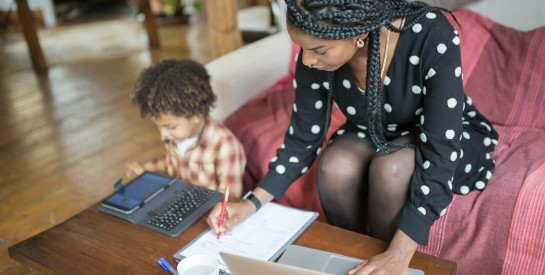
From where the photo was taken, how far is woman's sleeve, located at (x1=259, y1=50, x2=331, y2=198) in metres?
1.14

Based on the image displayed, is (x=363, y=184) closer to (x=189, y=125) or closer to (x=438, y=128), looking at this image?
(x=438, y=128)

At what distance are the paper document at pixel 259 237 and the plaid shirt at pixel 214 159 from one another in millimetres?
335

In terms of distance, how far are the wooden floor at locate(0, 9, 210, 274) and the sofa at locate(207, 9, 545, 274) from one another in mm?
661

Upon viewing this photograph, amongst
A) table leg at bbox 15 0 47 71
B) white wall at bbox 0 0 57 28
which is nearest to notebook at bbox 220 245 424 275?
table leg at bbox 15 0 47 71

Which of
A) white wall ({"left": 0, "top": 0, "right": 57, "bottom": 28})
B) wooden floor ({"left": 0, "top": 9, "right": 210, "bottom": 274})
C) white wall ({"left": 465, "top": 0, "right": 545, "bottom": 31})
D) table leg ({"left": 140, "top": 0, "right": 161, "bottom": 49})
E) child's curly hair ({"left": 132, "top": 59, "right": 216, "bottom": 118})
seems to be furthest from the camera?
white wall ({"left": 0, "top": 0, "right": 57, "bottom": 28})

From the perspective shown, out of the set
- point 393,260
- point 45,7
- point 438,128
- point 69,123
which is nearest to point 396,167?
point 438,128

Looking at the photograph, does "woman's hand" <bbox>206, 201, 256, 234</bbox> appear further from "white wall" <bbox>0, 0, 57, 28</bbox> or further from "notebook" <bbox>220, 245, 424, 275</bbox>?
"white wall" <bbox>0, 0, 57, 28</bbox>

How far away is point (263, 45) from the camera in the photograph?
1878mm

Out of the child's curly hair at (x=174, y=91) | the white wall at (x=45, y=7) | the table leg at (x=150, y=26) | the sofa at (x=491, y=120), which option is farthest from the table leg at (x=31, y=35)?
the child's curly hair at (x=174, y=91)

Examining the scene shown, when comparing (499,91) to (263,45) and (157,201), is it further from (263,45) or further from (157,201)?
(157,201)

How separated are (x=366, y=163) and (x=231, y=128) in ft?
1.97

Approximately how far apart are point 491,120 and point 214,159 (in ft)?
2.63

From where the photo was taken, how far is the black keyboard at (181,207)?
3.57ft

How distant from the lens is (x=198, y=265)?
91 centimetres
